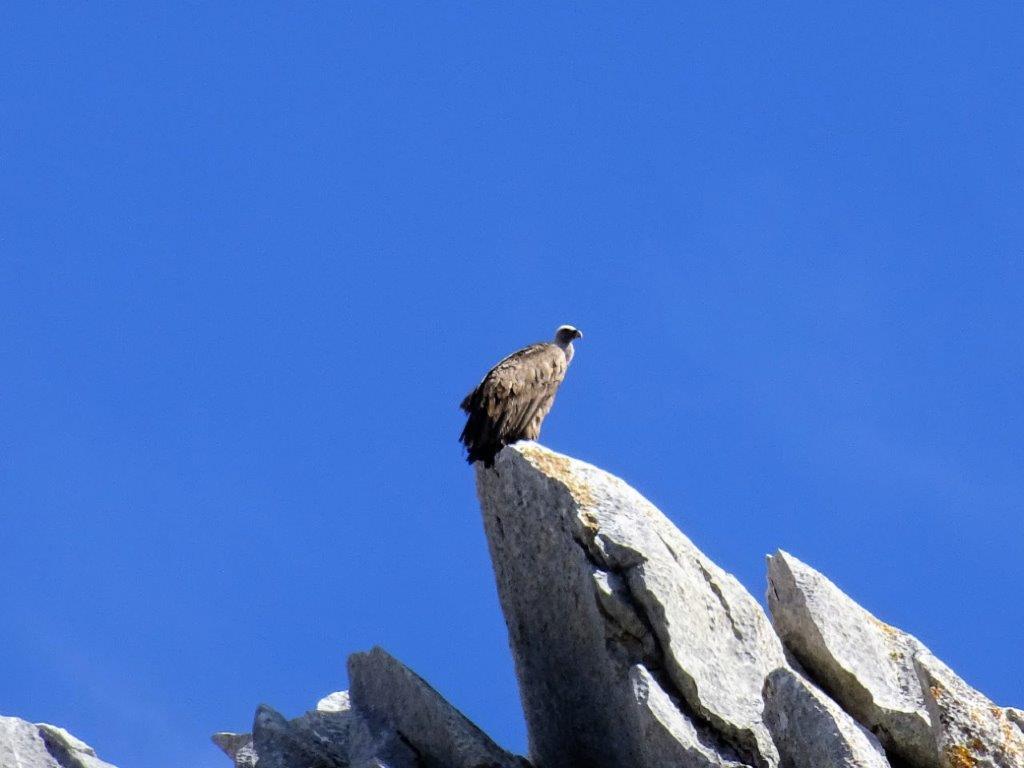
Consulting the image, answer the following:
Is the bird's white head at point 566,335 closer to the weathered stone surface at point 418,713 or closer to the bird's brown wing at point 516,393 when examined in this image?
the bird's brown wing at point 516,393

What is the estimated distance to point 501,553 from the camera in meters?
21.5

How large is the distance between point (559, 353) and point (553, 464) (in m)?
4.99

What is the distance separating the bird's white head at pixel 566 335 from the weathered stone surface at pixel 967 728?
33.1 ft

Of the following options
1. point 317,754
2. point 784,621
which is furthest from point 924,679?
point 317,754

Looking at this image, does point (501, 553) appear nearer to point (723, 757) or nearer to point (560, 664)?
point (560, 664)

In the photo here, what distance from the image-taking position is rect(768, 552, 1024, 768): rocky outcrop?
1847 cm

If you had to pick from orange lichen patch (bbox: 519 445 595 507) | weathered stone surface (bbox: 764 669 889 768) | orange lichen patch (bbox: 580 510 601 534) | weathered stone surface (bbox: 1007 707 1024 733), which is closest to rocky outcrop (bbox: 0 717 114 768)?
orange lichen patch (bbox: 519 445 595 507)

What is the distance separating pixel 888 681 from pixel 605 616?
3.64 m

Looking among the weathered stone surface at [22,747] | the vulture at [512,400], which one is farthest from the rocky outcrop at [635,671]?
the weathered stone surface at [22,747]

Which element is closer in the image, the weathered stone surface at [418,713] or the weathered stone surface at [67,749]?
the weathered stone surface at [418,713]

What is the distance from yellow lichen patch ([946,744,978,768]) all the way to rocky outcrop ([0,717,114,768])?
10.7m

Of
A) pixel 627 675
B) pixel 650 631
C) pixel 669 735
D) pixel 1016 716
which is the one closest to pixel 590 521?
pixel 650 631

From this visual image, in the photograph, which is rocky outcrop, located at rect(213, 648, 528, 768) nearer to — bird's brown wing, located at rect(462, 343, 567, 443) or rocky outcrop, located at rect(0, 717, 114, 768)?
rocky outcrop, located at rect(0, 717, 114, 768)

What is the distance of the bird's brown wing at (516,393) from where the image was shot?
2319cm
